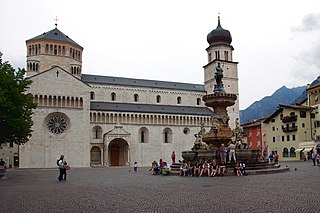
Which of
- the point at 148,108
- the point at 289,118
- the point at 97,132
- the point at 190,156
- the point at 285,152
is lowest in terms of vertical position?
the point at 285,152

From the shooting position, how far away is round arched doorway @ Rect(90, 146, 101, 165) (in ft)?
224

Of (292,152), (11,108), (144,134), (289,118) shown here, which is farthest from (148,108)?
(11,108)

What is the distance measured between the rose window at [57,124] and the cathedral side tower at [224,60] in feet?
118

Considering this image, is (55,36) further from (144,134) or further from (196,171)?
(196,171)

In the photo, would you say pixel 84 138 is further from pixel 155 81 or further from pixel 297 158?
pixel 297 158

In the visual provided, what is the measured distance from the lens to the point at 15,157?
228ft

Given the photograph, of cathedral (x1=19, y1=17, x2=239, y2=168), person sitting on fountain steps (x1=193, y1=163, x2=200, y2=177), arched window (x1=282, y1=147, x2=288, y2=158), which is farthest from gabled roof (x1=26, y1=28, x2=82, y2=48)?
person sitting on fountain steps (x1=193, y1=163, x2=200, y2=177)

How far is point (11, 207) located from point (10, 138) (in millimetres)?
25188

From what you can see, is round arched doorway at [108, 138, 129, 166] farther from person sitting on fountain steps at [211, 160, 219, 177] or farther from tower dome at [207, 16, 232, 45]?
person sitting on fountain steps at [211, 160, 219, 177]

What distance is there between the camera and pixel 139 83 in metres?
81.8

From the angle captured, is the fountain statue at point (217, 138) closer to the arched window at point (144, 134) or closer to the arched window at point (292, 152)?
the arched window at point (144, 134)

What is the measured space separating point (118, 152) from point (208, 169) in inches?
1913

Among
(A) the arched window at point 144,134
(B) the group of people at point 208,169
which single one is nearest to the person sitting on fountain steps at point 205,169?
(B) the group of people at point 208,169

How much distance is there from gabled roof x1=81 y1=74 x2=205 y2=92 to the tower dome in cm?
1143
